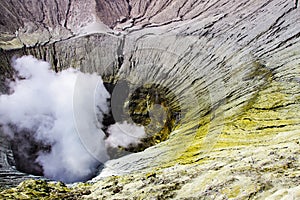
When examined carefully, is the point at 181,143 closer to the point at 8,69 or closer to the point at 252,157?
the point at 252,157

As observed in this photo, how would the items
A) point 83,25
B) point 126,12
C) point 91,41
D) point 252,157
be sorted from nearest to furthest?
point 252,157
point 91,41
point 83,25
point 126,12

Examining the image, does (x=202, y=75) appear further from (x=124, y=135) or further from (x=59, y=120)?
(x=59, y=120)

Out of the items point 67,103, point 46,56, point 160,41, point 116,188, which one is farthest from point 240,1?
point 116,188

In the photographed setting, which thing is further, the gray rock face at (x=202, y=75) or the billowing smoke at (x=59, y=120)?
the billowing smoke at (x=59, y=120)

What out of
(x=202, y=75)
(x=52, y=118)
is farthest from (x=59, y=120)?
(x=202, y=75)

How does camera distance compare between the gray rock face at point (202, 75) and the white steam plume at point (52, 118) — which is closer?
the gray rock face at point (202, 75)

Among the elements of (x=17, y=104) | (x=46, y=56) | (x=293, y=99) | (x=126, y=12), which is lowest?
(x=293, y=99)

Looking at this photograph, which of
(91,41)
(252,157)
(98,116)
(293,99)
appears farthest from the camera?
(91,41)
